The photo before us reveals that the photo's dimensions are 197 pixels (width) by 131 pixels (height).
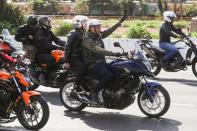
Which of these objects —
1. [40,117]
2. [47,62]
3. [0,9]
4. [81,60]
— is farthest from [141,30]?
[40,117]

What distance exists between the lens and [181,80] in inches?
537

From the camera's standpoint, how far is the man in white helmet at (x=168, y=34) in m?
13.4

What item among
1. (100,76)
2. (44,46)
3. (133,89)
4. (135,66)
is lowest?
(133,89)

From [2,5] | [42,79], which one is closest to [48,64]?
[42,79]

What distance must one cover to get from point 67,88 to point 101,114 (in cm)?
82

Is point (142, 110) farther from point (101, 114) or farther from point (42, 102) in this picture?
point (42, 102)

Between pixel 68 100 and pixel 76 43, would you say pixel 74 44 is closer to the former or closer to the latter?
pixel 76 43

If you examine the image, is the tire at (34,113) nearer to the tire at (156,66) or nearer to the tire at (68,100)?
the tire at (68,100)

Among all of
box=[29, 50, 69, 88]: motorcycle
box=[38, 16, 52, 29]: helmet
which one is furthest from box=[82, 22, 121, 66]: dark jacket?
box=[38, 16, 52, 29]: helmet

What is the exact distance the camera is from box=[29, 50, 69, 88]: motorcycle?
10.8m

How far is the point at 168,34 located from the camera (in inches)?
530

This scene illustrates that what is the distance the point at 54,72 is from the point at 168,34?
3.94 metres

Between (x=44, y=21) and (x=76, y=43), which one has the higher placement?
(x=44, y=21)

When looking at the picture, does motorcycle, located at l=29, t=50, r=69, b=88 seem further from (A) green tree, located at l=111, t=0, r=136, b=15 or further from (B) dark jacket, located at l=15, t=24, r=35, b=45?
(A) green tree, located at l=111, t=0, r=136, b=15
